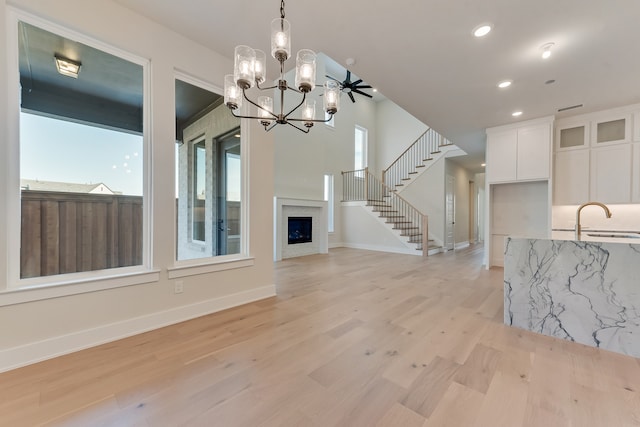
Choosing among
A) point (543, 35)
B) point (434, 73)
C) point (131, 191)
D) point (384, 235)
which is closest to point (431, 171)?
point (384, 235)

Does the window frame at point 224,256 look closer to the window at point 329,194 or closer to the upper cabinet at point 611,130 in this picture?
the window at point 329,194

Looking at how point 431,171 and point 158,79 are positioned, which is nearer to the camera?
point 158,79

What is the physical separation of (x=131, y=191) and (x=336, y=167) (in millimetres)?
7074

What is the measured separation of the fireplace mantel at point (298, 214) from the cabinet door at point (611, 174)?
5.69 meters

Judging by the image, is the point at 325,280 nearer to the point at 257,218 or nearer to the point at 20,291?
the point at 257,218

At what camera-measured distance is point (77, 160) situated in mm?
2365

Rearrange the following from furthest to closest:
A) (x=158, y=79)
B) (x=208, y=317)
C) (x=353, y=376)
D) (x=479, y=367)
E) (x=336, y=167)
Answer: (x=336, y=167) < (x=208, y=317) < (x=158, y=79) < (x=479, y=367) < (x=353, y=376)

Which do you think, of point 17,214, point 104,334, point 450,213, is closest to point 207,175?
point 17,214

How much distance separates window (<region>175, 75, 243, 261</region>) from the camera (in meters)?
2.96

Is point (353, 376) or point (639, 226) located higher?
point (639, 226)

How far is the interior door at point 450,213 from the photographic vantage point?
8109 millimetres

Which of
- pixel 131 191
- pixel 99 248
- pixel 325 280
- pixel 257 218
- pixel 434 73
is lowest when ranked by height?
pixel 325 280

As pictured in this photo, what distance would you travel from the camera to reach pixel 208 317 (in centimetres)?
281

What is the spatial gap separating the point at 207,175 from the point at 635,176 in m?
6.49
